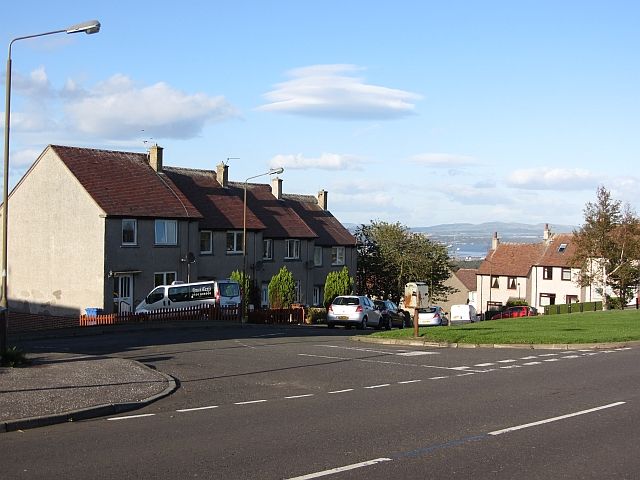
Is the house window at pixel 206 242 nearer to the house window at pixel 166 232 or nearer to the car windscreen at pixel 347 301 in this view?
the house window at pixel 166 232

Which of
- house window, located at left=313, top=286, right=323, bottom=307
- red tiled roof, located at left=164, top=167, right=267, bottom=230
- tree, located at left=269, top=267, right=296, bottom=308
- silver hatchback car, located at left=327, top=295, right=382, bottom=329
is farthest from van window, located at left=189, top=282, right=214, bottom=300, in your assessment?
house window, located at left=313, top=286, right=323, bottom=307

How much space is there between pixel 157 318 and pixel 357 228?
4365 cm

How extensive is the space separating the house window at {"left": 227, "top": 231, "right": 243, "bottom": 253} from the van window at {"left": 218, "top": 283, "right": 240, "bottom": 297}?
10640 millimetres

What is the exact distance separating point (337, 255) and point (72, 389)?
4867 centimetres

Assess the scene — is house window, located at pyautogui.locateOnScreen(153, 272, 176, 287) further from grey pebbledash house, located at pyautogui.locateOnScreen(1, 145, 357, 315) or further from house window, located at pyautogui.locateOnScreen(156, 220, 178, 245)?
house window, located at pyautogui.locateOnScreen(156, 220, 178, 245)

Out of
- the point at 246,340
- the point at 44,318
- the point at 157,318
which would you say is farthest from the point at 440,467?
the point at 44,318

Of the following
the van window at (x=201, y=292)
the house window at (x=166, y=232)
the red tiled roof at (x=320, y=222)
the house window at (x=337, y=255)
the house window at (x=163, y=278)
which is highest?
the red tiled roof at (x=320, y=222)

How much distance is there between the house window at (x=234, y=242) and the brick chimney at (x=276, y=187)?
31.7 ft

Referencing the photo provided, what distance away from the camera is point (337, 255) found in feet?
205

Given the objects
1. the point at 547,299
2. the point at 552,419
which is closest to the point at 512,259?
the point at 547,299

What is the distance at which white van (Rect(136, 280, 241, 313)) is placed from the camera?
127ft

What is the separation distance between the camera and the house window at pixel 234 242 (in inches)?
1998

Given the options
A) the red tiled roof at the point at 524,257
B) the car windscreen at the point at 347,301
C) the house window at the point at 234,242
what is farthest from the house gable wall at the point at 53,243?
the red tiled roof at the point at 524,257

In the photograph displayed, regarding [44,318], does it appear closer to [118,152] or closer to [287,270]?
[118,152]
